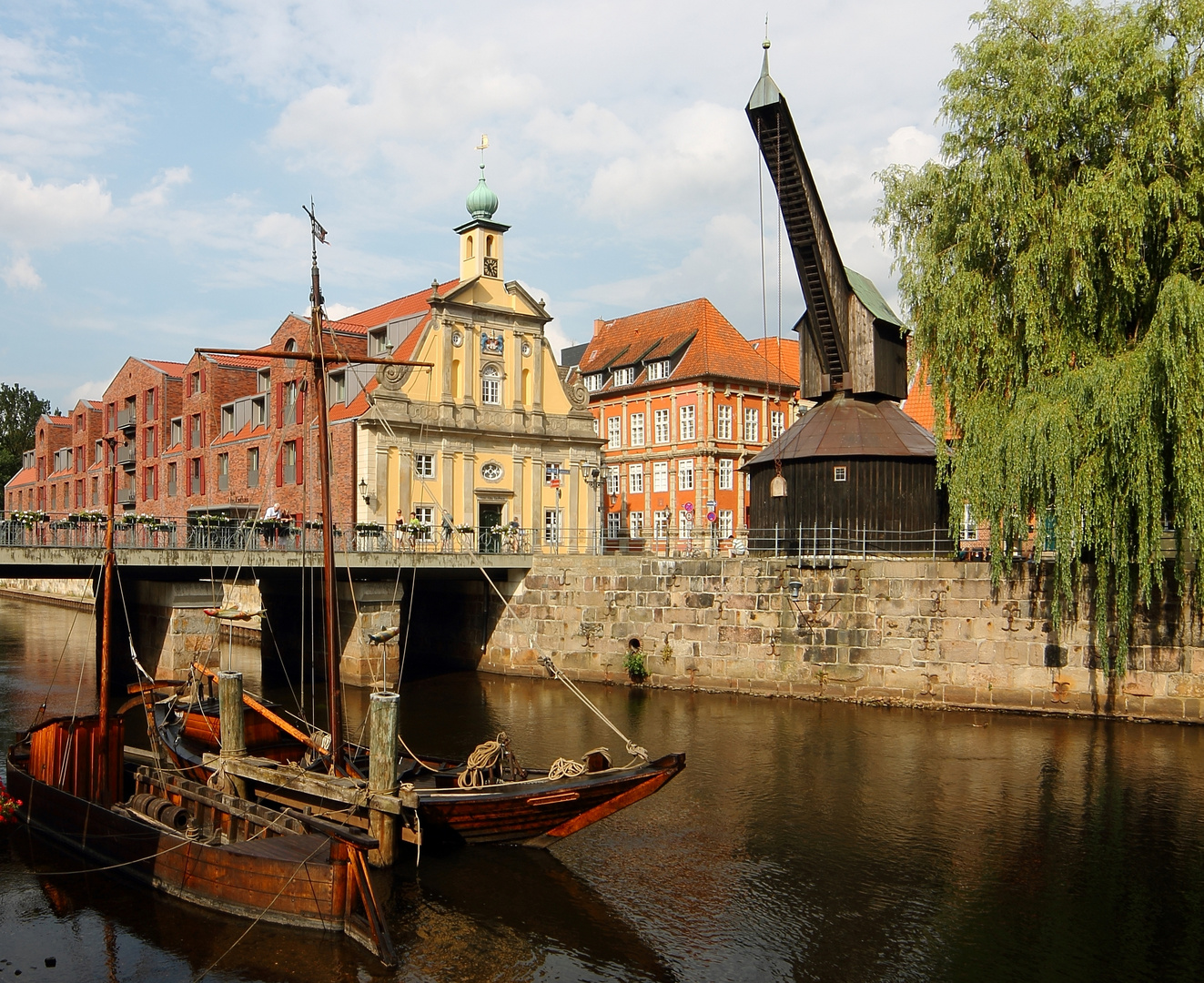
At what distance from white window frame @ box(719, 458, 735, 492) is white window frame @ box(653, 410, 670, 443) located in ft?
10.6

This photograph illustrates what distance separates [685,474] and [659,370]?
20.0 feet

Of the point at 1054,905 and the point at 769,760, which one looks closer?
the point at 1054,905

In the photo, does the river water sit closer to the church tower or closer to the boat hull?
the boat hull

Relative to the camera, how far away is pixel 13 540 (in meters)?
25.8

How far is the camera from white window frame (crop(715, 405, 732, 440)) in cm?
5091

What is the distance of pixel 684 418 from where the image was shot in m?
51.6

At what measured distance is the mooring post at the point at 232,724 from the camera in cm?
1588

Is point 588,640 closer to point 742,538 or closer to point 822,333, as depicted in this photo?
point 742,538

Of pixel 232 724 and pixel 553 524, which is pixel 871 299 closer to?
pixel 553 524

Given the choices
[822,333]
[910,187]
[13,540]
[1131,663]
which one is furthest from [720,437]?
[13,540]

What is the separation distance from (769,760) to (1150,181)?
47.2 feet

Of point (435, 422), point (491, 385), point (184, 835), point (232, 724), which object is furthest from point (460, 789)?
point (491, 385)

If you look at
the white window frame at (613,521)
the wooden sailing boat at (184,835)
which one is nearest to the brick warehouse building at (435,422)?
the white window frame at (613,521)

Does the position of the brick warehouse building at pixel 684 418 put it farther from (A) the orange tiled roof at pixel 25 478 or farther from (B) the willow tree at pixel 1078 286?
(A) the orange tiled roof at pixel 25 478
